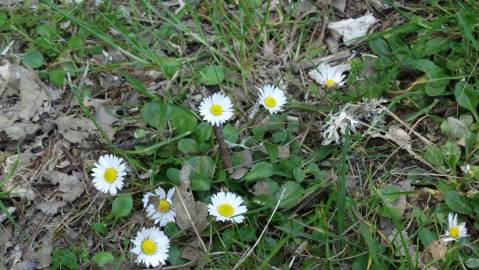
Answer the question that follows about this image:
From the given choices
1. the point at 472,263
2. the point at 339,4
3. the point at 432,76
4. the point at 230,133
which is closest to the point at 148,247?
the point at 230,133

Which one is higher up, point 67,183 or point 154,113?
point 154,113

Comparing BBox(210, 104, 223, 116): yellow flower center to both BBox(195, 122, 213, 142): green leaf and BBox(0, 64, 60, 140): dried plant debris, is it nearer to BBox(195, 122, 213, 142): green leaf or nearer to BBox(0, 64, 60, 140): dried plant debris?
BBox(195, 122, 213, 142): green leaf

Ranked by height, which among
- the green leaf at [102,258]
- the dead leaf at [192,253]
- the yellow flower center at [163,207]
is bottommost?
the dead leaf at [192,253]

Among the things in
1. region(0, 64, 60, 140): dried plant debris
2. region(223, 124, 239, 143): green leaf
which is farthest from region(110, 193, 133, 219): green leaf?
region(0, 64, 60, 140): dried plant debris

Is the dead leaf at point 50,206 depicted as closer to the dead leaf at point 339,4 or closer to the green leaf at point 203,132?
the green leaf at point 203,132

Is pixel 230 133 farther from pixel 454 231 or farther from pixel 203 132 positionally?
pixel 454 231

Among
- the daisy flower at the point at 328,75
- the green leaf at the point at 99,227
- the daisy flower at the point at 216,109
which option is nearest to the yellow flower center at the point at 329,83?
the daisy flower at the point at 328,75
